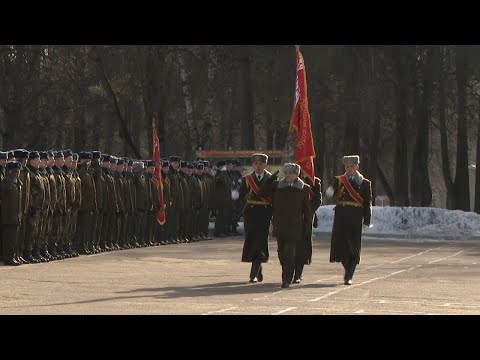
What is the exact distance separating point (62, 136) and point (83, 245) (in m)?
29.1

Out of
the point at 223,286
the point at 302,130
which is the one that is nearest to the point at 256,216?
the point at 223,286

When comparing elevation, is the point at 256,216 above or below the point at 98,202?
below

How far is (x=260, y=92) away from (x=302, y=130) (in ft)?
101

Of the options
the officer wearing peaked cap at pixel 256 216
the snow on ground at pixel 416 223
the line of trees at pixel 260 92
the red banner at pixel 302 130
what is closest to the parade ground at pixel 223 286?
the officer wearing peaked cap at pixel 256 216

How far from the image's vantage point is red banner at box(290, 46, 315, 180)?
21.1m

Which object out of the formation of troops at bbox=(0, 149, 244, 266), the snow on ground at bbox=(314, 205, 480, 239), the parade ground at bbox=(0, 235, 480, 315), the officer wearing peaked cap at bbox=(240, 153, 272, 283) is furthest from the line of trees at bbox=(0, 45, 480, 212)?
the officer wearing peaked cap at bbox=(240, 153, 272, 283)

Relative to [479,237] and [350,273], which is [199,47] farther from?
[350,273]

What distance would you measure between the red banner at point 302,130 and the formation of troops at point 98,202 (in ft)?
4.05

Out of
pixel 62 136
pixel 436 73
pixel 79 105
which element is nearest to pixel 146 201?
pixel 436 73

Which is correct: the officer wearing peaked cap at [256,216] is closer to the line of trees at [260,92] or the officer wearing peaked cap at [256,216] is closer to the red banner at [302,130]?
the red banner at [302,130]

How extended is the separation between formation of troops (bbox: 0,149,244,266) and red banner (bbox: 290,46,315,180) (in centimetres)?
123

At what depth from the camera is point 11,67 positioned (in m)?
47.8

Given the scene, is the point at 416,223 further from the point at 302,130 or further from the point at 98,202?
the point at 302,130

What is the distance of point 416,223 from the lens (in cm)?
4100
